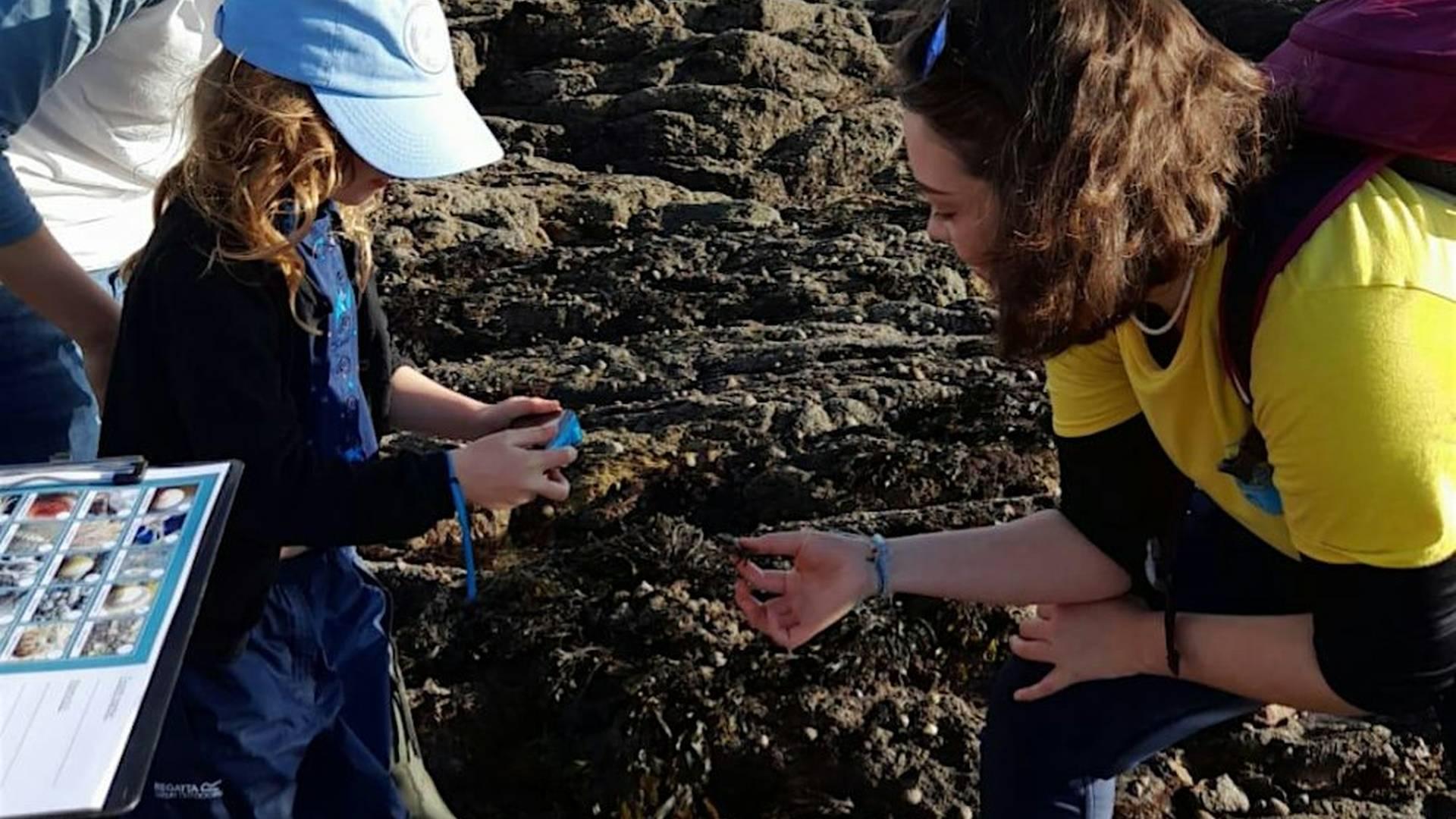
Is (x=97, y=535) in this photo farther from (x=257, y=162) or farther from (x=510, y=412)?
(x=510, y=412)

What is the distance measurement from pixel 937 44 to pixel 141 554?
3.49ft

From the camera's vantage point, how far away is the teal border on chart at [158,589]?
1426 mm

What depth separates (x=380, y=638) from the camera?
2.39 metres

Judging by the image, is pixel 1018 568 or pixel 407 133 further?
pixel 1018 568

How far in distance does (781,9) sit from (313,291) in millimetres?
9233

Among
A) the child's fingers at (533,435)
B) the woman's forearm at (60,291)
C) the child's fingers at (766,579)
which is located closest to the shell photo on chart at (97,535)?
the child's fingers at (533,435)

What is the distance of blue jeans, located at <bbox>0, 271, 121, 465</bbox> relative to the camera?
2463 millimetres

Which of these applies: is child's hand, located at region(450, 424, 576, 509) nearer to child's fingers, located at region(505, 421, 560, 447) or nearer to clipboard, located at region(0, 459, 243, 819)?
child's fingers, located at region(505, 421, 560, 447)

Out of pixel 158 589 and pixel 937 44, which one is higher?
pixel 937 44

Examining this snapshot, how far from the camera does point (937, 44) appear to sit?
1.83 metres

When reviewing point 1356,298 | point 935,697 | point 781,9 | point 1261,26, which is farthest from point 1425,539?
point 1261,26

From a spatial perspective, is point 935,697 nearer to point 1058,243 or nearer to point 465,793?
point 465,793

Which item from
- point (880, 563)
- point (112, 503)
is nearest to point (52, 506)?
point (112, 503)

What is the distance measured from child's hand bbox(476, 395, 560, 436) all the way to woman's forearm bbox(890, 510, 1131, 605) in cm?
60
